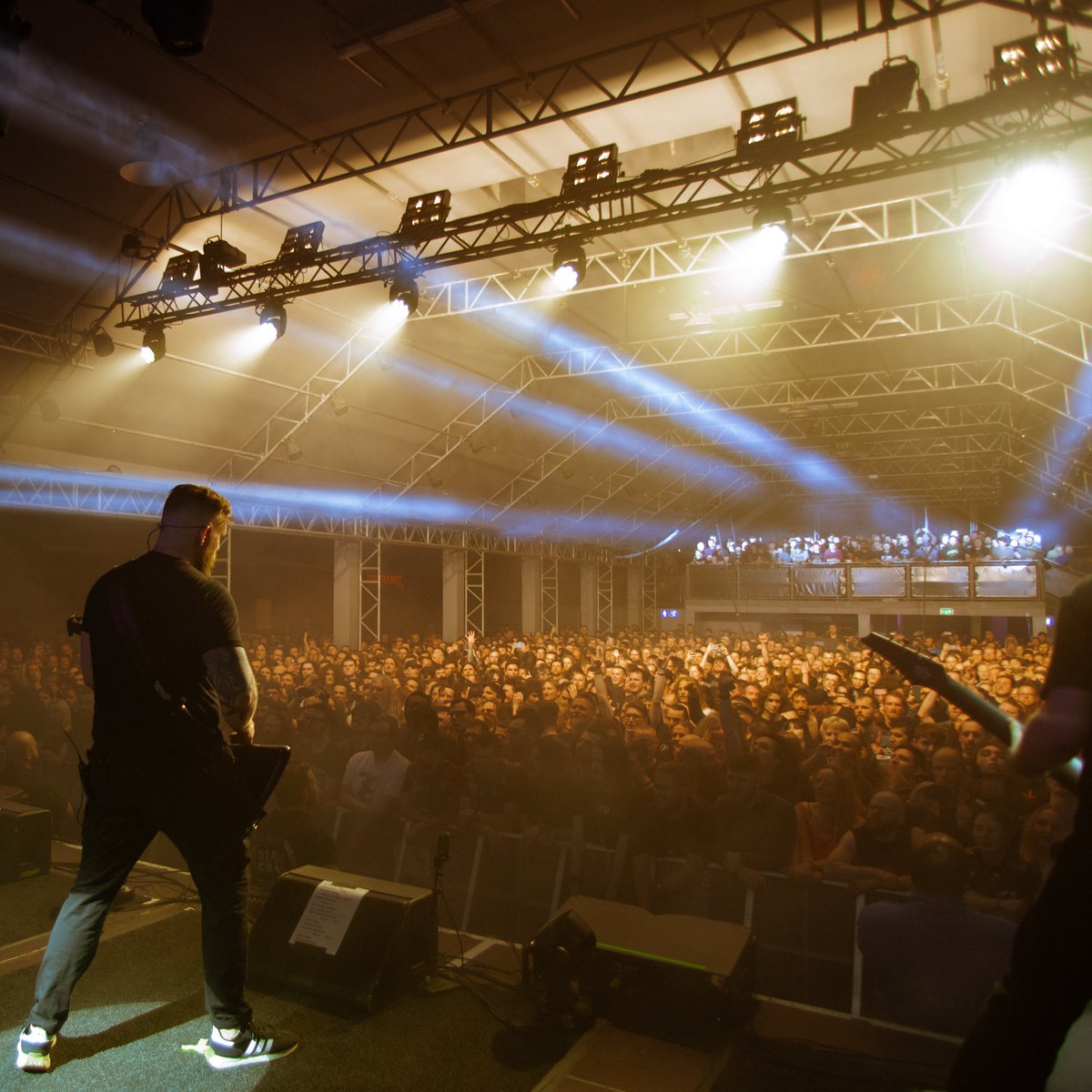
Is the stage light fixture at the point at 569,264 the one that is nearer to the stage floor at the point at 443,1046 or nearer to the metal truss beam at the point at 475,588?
the stage floor at the point at 443,1046

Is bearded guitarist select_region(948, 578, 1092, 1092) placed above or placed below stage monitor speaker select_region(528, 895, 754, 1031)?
above

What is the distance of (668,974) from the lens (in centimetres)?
277

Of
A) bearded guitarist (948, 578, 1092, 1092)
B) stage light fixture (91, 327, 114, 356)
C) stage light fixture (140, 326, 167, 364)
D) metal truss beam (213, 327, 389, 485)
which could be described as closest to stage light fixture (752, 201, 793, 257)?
bearded guitarist (948, 578, 1092, 1092)

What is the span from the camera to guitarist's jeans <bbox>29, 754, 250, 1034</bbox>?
2.34m

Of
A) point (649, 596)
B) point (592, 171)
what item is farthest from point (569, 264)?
point (649, 596)

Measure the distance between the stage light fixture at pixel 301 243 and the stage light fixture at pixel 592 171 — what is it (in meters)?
2.63

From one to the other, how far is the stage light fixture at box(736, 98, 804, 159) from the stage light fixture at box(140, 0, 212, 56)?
12.9 ft

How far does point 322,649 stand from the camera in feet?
47.0

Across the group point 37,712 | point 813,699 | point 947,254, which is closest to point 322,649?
point 37,712

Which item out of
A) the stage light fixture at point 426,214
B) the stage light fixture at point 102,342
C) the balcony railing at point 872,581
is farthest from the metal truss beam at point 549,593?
the stage light fixture at point 426,214

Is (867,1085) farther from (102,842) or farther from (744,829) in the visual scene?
(102,842)

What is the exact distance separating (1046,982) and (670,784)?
2.71 meters

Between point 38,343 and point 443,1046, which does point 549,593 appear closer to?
point 38,343

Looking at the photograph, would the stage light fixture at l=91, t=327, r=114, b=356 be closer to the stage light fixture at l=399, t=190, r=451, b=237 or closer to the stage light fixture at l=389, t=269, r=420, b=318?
the stage light fixture at l=389, t=269, r=420, b=318
